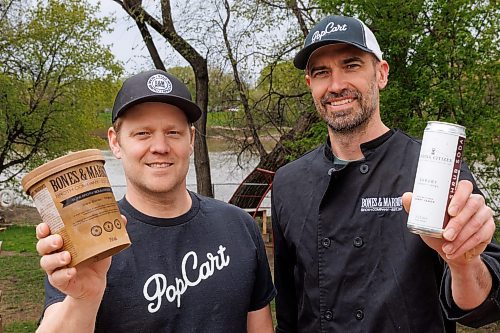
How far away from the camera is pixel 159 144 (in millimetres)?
2186

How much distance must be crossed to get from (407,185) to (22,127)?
47.1 feet

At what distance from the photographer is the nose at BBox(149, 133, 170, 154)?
7.13 feet

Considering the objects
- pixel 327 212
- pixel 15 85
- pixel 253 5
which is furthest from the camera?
pixel 15 85

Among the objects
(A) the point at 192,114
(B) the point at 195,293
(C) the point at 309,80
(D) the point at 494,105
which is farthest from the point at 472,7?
(B) the point at 195,293

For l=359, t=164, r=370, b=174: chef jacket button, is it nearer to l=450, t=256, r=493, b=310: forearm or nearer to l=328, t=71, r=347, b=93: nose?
l=328, t=71, r=347, b=93: nose

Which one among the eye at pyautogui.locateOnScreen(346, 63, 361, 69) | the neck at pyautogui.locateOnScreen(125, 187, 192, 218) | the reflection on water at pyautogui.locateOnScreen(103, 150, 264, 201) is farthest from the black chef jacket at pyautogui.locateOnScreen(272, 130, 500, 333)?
the reflection on water at pyautogui.locateOnScreen(103, 150, 264, 201)

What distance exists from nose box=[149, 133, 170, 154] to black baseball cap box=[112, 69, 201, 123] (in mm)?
150

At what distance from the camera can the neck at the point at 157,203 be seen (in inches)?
87.8

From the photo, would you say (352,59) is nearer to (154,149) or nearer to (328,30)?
(328,30)

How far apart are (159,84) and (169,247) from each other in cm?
67

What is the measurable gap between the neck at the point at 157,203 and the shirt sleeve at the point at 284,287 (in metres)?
0.56

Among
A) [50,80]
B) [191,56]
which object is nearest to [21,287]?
[191,56]

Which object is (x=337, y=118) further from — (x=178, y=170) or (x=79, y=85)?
(x=79, y=85)

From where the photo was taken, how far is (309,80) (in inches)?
99.7
